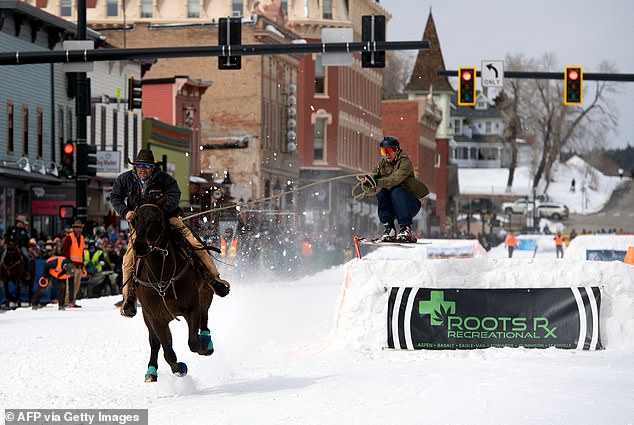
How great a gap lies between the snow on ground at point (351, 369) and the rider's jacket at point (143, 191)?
1813 millimetres

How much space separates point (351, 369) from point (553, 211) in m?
110

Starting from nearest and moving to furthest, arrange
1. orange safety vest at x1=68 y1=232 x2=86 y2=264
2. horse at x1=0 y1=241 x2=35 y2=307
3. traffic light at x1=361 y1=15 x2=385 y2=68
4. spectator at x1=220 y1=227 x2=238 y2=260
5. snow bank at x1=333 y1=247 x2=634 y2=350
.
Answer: snow bank at x1=333 y1=247 x2=634 y2=350 → traffic light at x1=361 y1=15 x2=385 y2=68 → horse at x1=0 y1=241 x2=35 y2=307 → orange safety vest at x1=68 y1=232 x2=86 y2=264 → spectator at x1=220 y1=227 x2=238 y2=260

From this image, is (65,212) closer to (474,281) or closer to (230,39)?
(230,39)

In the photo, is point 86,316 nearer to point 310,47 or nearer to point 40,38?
point 310,47

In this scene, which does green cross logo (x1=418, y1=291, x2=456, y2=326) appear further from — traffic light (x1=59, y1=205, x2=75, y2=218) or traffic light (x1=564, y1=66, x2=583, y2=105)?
traffic light (x1=59, y1=205, x2=75, y2=218)

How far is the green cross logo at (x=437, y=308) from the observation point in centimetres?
1625

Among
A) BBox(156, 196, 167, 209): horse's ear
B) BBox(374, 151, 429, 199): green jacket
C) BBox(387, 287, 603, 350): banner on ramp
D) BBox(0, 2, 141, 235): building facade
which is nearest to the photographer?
BBox(156, 196, 167, 209): horse's ear

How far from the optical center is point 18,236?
24.2 metres

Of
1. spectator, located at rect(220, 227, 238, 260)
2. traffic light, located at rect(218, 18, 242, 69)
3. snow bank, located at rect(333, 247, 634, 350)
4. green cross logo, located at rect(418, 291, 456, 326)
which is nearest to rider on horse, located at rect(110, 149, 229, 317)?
snow bank, located at rect(333, 247, 634, 350)

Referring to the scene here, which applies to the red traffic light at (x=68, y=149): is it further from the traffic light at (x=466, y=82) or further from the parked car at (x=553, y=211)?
the parked car at (x=553, y=211)

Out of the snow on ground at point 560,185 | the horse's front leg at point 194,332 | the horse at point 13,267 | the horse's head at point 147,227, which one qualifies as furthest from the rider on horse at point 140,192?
the snow on ground at point 560,185

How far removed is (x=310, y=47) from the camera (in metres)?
23.2

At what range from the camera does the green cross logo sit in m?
16.2

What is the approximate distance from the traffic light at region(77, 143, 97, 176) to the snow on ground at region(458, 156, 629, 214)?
110 m
